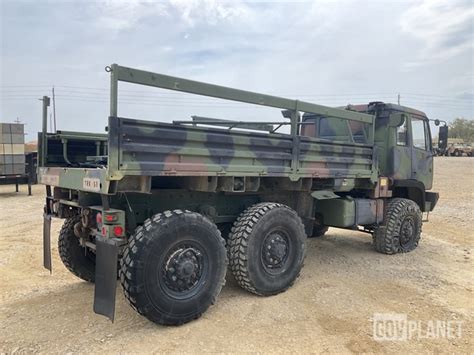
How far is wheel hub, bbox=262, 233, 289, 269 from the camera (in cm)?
454

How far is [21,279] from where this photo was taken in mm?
4996

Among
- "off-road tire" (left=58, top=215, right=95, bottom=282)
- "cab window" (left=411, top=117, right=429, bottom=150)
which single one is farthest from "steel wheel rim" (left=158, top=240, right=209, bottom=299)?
"cab window" (left=411, top=117, right=429, bottom=150)

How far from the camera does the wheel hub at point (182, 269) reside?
3.72 metres

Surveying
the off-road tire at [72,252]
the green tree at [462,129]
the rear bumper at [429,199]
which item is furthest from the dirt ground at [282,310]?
the green tree at [462,129]

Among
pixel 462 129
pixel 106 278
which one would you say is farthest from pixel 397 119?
pixel 462 129

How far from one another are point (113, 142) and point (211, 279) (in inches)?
64.2

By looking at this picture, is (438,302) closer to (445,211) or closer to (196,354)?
(196,354)

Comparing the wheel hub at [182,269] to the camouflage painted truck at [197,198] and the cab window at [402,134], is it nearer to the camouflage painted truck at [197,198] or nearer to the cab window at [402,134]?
the camouflage painted truck at [197,198]

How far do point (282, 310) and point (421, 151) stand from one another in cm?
454

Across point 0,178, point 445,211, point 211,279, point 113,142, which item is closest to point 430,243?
point 445,211

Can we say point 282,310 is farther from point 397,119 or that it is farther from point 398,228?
point 397,119

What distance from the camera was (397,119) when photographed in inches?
251

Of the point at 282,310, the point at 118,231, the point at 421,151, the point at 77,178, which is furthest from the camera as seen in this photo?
the point at 421,151

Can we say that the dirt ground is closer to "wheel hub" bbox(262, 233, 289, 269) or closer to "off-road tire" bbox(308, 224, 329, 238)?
"wheel hub" bbox(262, 233, 289, 269)
